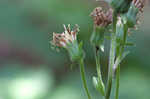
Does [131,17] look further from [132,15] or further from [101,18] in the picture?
[101,18]

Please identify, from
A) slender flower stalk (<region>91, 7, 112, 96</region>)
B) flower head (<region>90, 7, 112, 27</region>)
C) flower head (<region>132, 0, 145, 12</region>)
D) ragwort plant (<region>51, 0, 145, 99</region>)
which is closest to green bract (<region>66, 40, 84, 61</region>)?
ragwort plant (<region>51, 0, 145, 99</region>)

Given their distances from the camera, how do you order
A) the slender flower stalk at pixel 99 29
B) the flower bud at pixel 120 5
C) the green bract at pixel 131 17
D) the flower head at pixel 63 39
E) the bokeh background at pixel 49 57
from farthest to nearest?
the bokeh background at pixel 49 57 → the flower head at pixel 63 39 → the slender flower stalk at pixel 99 29 → the green bract at pixel 131 17 → the flower bud at pixel 120 5

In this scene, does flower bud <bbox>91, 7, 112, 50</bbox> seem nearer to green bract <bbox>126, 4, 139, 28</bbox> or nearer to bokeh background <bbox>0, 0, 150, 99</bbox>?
green bract <bbox>126, 4, 139, 28</bbox>

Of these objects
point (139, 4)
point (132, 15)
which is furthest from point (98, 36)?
point (139, 4)

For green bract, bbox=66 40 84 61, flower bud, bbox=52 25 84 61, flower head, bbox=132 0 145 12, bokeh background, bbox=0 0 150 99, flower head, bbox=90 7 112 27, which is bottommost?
bokeh background, bbox=0 0 150 99

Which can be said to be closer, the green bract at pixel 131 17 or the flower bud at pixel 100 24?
the green bract at pixel 131 17

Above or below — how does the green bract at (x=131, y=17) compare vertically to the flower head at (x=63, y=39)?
above

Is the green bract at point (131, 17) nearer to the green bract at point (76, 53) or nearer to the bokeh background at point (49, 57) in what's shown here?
the green bract at point (76, 53)

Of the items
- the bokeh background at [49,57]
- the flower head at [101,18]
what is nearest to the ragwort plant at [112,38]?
the flower head at [101,18]
